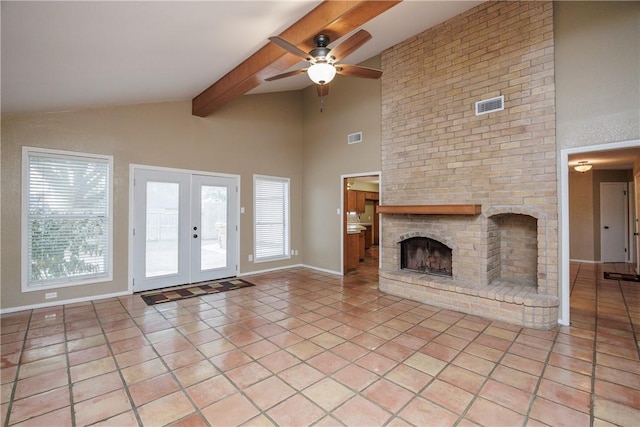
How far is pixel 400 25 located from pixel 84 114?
15.7ft

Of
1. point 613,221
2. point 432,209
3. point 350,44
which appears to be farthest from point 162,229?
point 613,221

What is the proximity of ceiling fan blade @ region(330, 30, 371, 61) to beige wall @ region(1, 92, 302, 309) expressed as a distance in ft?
11.0

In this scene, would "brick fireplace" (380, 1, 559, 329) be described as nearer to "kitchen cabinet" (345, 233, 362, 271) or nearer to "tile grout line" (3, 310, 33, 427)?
"kitchen cabinet" (345, 233, 362, 271)

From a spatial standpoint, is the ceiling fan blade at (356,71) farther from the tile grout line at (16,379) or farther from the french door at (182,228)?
the tile grout line at (16,379)

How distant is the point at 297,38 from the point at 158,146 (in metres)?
3.14

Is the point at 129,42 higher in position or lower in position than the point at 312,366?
higher

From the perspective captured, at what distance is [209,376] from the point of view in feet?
7.64

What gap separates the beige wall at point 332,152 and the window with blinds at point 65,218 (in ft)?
12.3

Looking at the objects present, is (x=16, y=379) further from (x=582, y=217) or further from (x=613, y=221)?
(x=613, y=221)

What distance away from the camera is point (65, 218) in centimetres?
403

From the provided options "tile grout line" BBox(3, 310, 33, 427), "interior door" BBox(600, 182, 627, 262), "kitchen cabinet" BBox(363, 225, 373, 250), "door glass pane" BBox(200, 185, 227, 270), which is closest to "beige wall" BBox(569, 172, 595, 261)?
"interior door" BBox(600, 182, 627, 262)

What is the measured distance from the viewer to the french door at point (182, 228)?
15.3ft

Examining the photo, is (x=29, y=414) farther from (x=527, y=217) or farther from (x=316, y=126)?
(x=316, y=126)

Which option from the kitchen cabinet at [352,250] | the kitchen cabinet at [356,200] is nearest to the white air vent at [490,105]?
the kitchen cabinet at [352,250]
